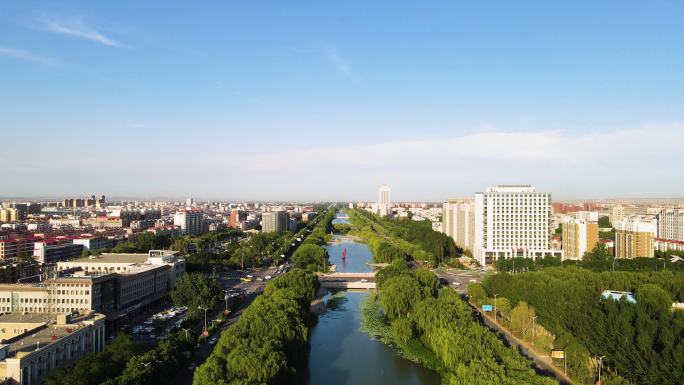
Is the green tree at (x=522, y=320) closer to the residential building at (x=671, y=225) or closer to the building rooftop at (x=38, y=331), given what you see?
the building rooftop at (x=38, y=331)

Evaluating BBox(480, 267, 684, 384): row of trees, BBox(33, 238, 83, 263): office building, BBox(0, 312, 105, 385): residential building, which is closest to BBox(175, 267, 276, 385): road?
BBox(0, 312, 105, 385): residential building

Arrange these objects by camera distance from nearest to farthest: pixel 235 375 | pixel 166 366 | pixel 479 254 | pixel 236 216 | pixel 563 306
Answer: pixel 235 375, pixel 166 366, pixel 563 306, pixel 479 254, pixel 236 216

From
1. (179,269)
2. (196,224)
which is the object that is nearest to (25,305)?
(179,269)

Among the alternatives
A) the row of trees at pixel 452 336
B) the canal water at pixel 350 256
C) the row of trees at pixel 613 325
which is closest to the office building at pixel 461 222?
the canal water at pixel 350 256

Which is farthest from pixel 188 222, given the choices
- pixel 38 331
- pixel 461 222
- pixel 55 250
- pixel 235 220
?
pixel 38 331

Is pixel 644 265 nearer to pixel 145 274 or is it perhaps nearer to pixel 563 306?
pixel 563 306

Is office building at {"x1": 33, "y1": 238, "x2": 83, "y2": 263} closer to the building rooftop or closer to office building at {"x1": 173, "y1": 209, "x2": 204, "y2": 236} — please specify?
office building at {"x1": 173, "y1": 209, "x2": 204, "y2": 236}
